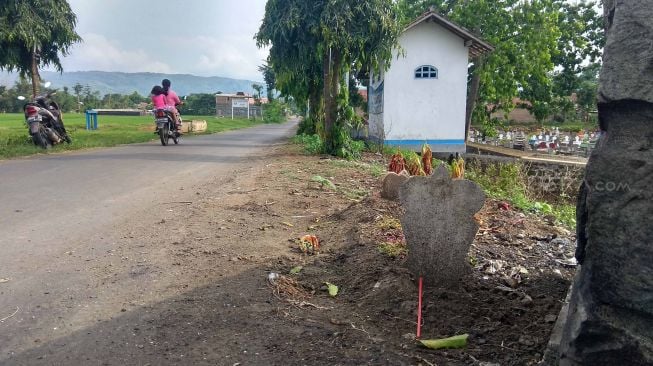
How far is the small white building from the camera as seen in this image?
1980 centimetres

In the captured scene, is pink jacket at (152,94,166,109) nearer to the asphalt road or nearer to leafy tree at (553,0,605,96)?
the asphalt road

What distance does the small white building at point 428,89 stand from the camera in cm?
1980

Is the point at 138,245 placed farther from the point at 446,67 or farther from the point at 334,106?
the point at 446,67

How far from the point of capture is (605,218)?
1.86 meters

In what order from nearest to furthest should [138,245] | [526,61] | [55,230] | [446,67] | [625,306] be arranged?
[625,306]
[138,245]
[55,230]
[446,67]
[526,61]

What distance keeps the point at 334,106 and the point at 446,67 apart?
8973 millimetres

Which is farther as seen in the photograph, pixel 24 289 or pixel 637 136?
pixel 24 289

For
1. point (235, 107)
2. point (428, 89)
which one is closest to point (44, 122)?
point (428, 89)

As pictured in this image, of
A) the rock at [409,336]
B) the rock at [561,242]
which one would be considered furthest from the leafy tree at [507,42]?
the rock at [409,336]

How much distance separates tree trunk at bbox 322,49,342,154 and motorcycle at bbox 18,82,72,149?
22.9 feet

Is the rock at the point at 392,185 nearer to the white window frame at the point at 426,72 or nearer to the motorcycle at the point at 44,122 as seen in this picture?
the motorcycle at the point at 44,122

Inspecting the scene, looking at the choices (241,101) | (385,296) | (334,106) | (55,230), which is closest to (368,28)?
(334,106)

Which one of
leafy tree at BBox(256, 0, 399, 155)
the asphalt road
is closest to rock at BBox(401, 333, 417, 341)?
the asphalt road

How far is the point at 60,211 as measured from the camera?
20.0 ft
